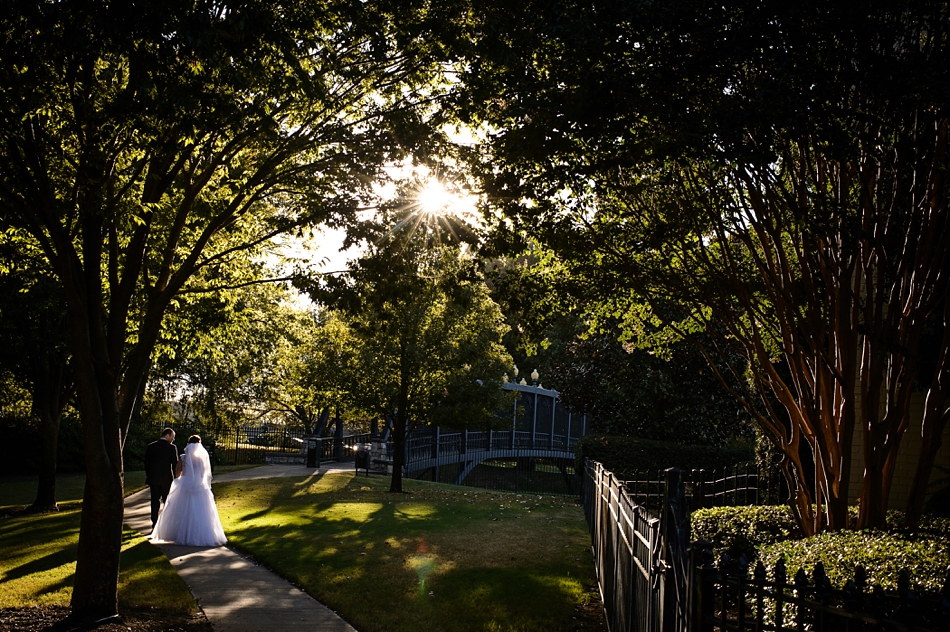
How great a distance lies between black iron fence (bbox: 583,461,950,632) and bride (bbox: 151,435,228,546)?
313 inches

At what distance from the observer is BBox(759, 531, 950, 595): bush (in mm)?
6102

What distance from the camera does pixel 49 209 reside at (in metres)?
7.82

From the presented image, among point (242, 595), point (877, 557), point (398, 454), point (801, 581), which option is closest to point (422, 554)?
point (242, 595)

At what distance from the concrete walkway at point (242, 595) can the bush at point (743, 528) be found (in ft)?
16.8

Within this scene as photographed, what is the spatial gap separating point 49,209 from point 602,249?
274 inches

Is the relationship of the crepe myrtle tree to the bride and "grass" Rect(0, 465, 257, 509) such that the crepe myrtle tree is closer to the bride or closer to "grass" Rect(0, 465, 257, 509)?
"grass" Rect(0, 465, 257, 509)

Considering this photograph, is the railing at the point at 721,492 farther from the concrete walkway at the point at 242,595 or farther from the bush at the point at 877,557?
the concrete walkway at the point at 242,595

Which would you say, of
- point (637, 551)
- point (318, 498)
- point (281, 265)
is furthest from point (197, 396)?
point (637, 551)

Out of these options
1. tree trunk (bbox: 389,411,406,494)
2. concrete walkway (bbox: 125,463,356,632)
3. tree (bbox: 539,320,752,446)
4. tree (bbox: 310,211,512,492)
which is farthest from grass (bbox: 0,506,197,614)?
tree (bbox: 539,320,752,446)

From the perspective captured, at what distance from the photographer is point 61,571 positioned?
10.4 metres

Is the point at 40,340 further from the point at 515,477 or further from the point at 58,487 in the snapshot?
the point at 515,477

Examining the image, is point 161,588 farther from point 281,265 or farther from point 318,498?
point 318,498

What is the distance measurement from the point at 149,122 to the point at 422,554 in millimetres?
7794

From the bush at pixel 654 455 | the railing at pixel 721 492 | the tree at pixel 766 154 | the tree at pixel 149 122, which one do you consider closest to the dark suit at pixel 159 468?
the tree at pixel 149 122
